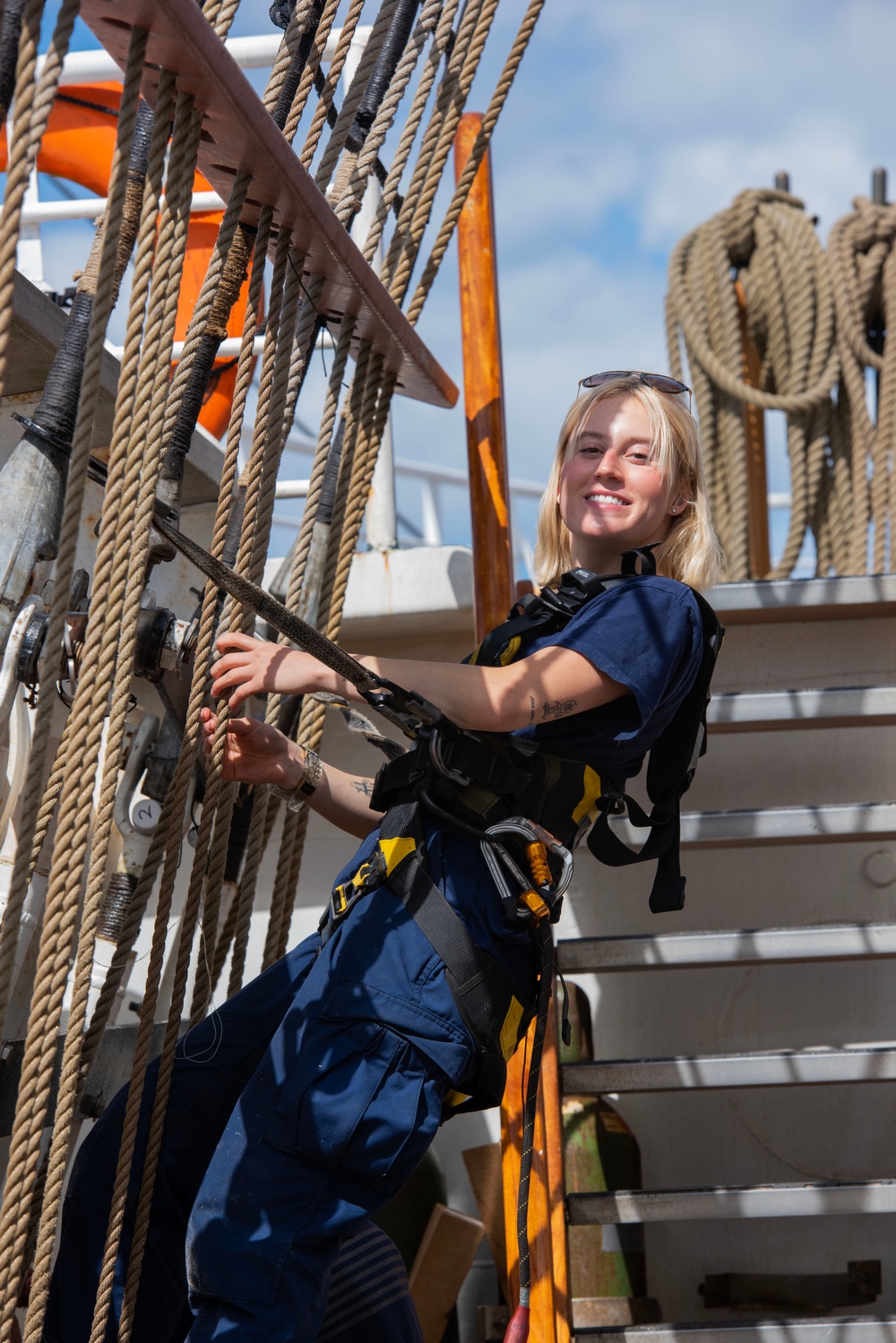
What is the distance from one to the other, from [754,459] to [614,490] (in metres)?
2.82

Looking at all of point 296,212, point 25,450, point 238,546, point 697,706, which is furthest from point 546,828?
point 296,212

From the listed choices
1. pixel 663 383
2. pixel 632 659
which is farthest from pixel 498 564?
pixel 632 659

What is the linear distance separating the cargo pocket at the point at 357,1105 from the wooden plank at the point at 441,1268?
46.9 inches

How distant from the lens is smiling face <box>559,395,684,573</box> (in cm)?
185

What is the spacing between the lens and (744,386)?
13.9ft

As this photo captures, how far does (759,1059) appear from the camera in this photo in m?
2.27

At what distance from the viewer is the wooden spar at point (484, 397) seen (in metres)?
2.59

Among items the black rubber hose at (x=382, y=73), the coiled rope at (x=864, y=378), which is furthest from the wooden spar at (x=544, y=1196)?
the coiled rope at (x=864, y=378)

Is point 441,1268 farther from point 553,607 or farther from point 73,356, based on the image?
point 73,356

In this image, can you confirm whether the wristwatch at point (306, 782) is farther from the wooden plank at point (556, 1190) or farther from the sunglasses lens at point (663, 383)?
the sunglasses lens at point (663, 383)

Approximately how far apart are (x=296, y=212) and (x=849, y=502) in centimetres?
265

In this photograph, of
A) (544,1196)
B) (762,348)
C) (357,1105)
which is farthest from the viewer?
(762,348)

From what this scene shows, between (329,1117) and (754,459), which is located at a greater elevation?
(754,459)

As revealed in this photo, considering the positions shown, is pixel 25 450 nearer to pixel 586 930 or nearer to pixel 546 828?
pixel 546 828
